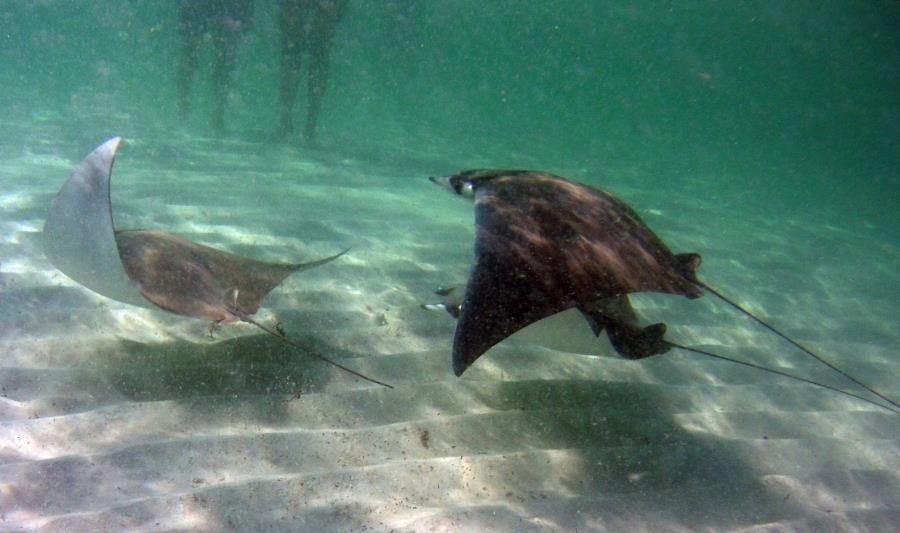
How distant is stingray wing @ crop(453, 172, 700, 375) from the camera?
227cm

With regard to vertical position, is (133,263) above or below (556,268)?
below

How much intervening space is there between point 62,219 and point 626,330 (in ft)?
10.7

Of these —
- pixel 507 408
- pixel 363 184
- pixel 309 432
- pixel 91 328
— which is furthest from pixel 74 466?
pixel 363 184

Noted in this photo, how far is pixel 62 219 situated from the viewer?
295cm

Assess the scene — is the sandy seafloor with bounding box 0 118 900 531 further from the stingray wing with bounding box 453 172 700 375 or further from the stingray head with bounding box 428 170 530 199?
the stingray head with bounding box 428 170 530 199

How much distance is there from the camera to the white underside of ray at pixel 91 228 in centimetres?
277

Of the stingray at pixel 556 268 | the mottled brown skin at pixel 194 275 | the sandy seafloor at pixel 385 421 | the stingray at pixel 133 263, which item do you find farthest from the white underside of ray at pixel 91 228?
the stingray at pixel 556 268

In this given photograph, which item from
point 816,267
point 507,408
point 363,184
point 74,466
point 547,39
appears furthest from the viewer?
point 547,39

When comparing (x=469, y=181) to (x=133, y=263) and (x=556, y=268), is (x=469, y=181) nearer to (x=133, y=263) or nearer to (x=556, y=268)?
(x=556, y=268)

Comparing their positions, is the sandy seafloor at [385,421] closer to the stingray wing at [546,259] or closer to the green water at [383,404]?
the green water at [383,404]

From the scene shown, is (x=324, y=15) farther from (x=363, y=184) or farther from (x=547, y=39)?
(x=547, y=39)

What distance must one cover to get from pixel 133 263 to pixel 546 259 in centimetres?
257

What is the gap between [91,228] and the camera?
9.28ft

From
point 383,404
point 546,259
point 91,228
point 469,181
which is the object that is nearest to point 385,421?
point 383,404
